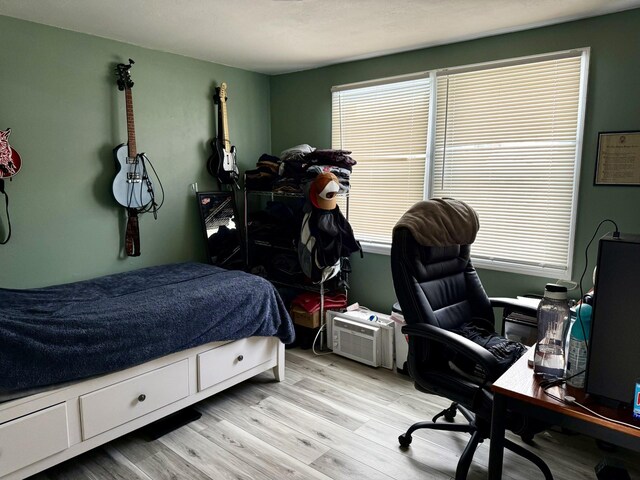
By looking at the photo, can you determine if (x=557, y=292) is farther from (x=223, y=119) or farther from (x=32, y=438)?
(x=223, y=119)

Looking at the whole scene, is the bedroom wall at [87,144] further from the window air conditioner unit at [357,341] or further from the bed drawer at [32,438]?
the window air conditioner unit at [357,341]

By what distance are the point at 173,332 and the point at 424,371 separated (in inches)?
52.6

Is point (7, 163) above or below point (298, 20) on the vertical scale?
below

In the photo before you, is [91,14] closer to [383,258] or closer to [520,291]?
[383,258]

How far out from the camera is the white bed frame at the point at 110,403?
1.89m

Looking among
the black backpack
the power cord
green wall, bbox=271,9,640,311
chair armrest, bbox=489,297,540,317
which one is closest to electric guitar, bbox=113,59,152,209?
the black backpack

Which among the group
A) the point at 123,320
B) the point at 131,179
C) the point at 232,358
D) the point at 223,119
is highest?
the point at 223,119

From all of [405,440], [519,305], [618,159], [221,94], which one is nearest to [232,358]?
[405,440]

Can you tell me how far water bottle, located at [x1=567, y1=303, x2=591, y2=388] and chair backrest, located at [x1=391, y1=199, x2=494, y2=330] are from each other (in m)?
0.68

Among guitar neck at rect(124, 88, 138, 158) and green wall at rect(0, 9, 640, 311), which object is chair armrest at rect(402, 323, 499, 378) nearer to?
green wall at rect(0, 9, 640, 311)

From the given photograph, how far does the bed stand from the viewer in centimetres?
190

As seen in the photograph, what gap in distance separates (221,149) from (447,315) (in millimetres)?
2425

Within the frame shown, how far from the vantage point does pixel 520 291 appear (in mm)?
2943

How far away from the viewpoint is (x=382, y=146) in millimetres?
3559
